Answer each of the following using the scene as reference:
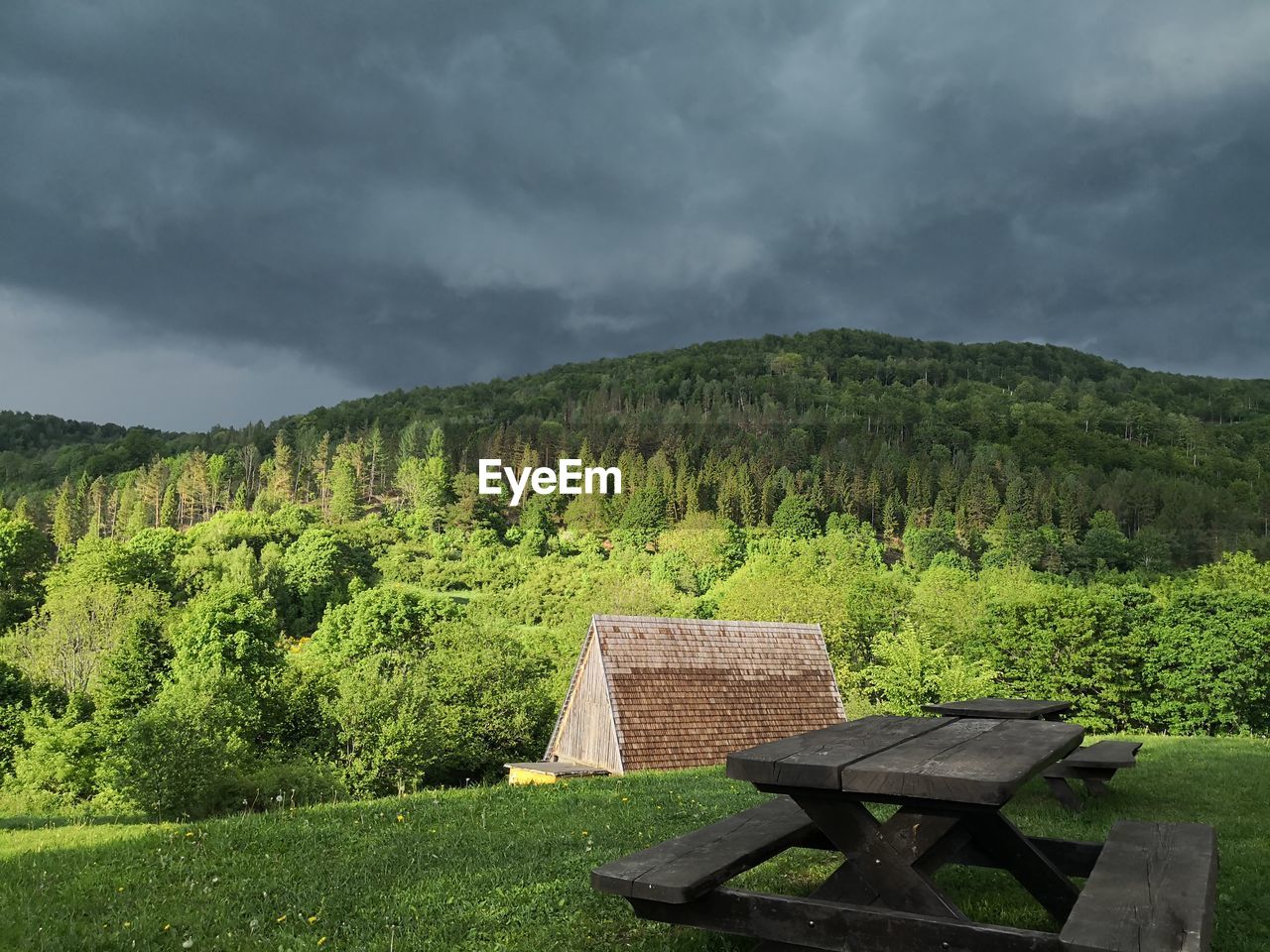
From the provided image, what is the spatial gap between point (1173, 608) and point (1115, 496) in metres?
78.8

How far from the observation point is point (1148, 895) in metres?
3.80

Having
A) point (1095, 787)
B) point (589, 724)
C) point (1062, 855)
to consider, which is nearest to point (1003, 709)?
point (1095, 787)

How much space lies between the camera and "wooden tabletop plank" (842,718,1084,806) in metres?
3.57

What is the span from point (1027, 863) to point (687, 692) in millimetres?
17427

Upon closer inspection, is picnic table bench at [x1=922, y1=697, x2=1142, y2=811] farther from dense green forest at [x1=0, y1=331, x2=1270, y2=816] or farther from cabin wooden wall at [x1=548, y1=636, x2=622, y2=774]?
dense green forest at [x1=0, y1=331, x2=1270, y2=816]

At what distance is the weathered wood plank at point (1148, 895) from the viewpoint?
325 centimetres

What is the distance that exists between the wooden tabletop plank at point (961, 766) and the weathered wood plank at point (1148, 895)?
0.54m

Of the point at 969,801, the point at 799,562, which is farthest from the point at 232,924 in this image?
the point at 799,562

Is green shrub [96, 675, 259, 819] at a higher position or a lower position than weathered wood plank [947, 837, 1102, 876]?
lower

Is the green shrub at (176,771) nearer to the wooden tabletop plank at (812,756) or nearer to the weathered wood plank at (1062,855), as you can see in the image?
the wooden tabletop plank at (812,756)

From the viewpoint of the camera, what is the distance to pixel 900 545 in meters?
112

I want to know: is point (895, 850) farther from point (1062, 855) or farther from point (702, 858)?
point (1062, 855)

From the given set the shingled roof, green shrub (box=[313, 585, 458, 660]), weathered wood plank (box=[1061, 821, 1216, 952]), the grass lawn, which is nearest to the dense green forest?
green shrub (box=[313, 585, 458, 660])

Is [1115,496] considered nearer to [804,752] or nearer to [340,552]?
[340,552]
